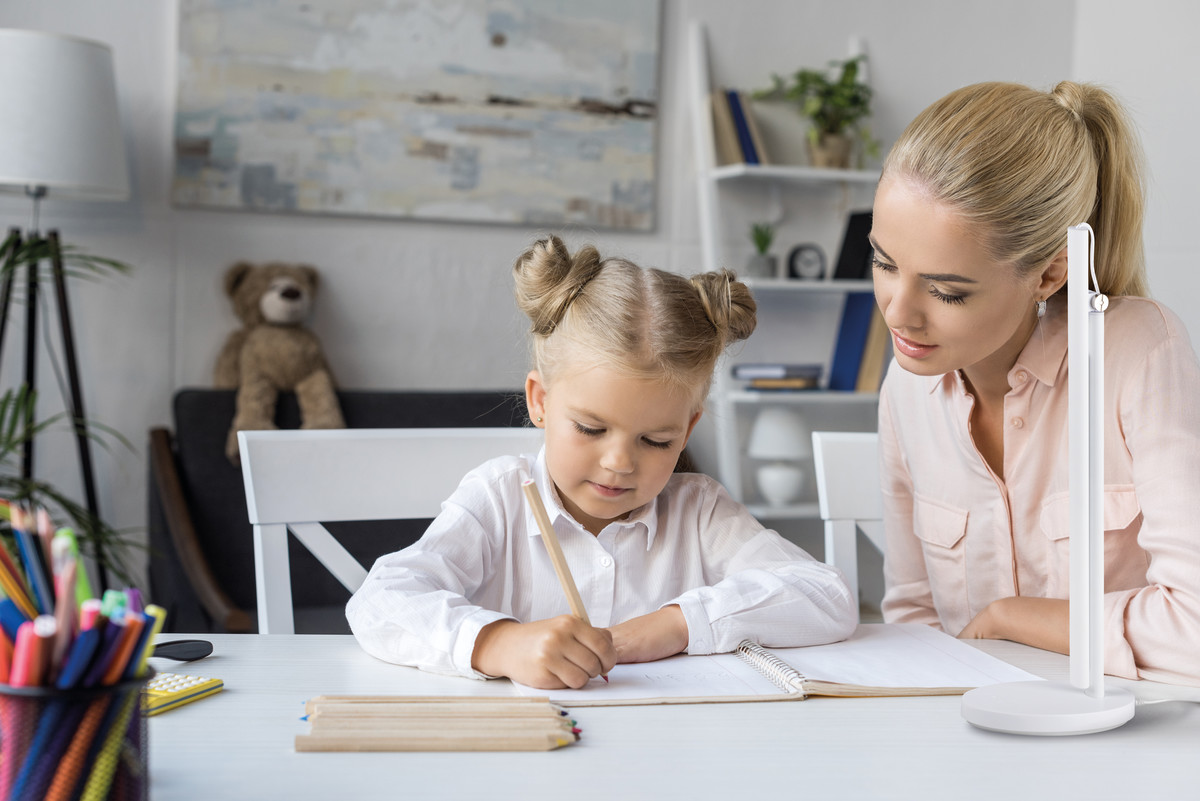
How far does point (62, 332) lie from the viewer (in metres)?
2.47

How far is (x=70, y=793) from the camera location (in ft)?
1.58

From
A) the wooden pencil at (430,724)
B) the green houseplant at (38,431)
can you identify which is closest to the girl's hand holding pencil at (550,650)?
the wooden pencil at (430,724)

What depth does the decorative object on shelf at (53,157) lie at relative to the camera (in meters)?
2.22

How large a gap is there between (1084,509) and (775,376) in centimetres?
228

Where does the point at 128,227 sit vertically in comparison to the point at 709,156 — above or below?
below

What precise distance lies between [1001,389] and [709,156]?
1994mm

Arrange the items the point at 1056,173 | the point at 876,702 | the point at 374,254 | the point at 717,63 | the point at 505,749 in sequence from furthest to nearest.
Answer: the point at 717,63, the point at 374,254, the point at 1056,173, the point at 876,702, the point at 505,749

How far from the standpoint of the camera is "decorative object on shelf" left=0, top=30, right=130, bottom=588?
2221mm

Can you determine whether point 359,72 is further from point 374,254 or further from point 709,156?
point 709,156

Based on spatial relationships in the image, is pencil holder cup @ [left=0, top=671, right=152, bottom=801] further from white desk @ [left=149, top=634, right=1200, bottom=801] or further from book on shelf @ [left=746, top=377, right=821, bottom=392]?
book on shelf @ [left=746, top=377, right=821, bottom=392]

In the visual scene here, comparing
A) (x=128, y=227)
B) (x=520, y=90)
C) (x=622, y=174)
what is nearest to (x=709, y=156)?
(x=622, y=174)

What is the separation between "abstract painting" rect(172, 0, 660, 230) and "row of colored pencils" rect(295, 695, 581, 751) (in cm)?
233

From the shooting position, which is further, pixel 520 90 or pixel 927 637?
pixel 520 90

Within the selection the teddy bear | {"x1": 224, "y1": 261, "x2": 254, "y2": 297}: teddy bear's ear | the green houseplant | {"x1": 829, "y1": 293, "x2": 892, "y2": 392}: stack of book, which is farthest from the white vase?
the green houseplant
